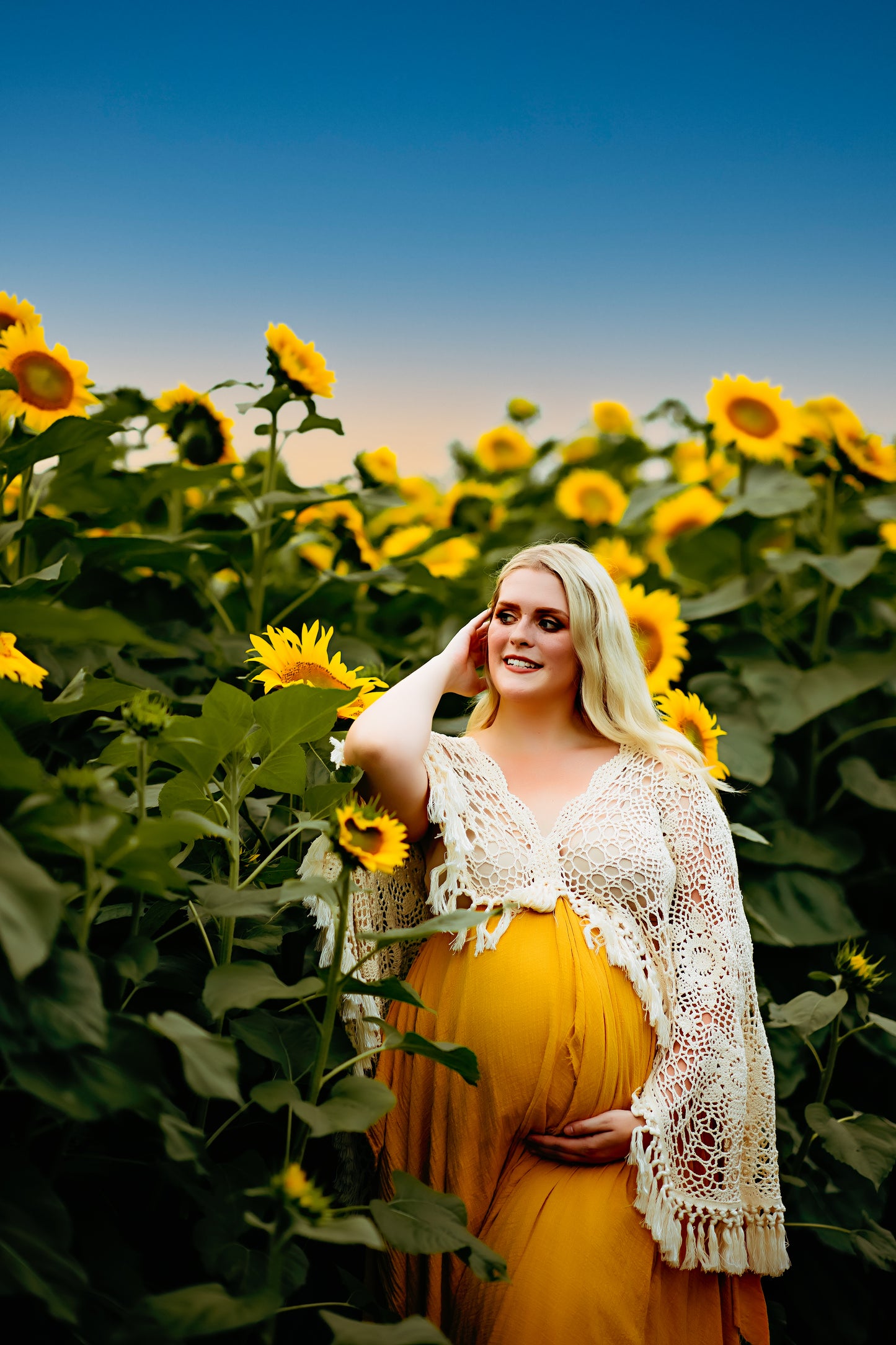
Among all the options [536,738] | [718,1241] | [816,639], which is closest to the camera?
[718,1241]

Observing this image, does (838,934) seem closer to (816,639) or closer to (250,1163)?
(816,639)

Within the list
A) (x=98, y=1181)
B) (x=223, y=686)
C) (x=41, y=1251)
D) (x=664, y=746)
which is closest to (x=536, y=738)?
(x=664, y=746)

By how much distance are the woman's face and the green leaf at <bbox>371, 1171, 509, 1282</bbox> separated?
85cm

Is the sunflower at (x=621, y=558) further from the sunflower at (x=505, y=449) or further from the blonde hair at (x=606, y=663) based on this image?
the sunflower at (x=505, y=449)

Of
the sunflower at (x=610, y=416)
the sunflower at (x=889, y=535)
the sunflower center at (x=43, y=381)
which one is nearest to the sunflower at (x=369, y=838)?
the sunflower center at (x=43, y=381)

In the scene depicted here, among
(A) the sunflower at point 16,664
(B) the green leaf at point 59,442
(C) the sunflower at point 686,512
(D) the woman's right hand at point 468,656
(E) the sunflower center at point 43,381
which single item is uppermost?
(C) the sunflower at point 686,512

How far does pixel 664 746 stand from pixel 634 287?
7.42 ft

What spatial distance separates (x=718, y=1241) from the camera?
157cm

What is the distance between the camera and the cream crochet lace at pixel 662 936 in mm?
1535

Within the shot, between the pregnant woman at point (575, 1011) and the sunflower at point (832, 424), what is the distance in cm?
121

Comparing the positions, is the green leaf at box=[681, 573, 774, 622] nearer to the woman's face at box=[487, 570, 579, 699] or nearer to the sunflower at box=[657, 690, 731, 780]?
the sunflower at box=[657, 690, 731, 780]

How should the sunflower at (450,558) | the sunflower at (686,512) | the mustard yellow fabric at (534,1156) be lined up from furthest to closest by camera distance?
the sunflower at (686,512)
the sunflower at (450,558)
the mustard yellow fabric at (534,1156)

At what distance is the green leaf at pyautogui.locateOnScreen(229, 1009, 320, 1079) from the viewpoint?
3.86ft

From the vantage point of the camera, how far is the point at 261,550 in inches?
86.8
